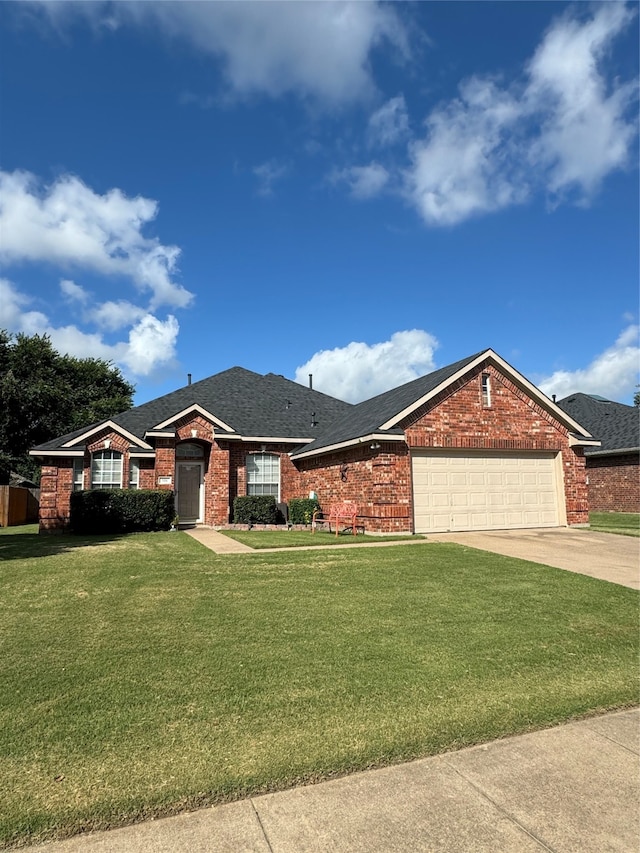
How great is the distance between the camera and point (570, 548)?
1198 centimetres

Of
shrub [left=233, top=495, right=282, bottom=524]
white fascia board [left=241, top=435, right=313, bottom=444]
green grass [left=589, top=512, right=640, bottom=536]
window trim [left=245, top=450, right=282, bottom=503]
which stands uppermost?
white fascia board [left=241, top=435, right=313, bottom=444]

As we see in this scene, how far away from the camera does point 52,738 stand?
12.0 ft

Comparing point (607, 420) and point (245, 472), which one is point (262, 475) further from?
point (607, 420)

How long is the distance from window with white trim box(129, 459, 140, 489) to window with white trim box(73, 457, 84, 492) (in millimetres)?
1669

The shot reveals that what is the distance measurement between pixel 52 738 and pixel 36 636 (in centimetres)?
242

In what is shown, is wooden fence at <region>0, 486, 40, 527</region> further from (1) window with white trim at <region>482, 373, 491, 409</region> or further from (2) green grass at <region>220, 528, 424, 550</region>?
(1) window with white trim at <region>482, 373, 491, 409</region>

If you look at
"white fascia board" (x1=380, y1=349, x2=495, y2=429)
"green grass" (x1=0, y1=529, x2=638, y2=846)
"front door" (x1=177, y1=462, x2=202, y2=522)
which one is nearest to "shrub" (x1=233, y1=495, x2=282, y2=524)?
"front door" (x1=177, y1=462, x2=202, y2=522)

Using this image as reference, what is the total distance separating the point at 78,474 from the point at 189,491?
13.0 feet

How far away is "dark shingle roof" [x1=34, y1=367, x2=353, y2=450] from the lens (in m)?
21.0

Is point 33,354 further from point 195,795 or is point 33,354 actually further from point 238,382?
point 195,795

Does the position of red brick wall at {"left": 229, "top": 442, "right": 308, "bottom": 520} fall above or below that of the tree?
below

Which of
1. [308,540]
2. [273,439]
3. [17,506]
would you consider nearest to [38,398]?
[17,506]

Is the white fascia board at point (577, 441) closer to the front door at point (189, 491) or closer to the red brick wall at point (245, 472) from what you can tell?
the red brick wall at point (245, 472)

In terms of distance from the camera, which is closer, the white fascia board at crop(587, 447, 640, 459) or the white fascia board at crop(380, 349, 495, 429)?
the white fascia board at crop(380, 349, 495, 429)
